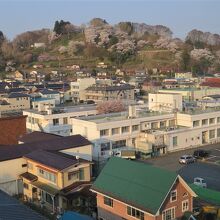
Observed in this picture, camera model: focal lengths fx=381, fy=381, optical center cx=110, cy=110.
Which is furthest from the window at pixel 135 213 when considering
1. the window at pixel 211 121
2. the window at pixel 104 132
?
the window at pixel 211 121

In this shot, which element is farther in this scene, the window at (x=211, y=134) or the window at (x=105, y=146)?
the window at (x=211, y=134)

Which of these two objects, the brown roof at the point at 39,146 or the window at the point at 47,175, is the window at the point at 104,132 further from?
the window at the point at 47,175

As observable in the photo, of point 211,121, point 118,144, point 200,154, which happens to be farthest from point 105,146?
point 211,121

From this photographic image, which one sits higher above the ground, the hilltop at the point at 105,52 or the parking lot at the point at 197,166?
the hilltop at the point at 105,52

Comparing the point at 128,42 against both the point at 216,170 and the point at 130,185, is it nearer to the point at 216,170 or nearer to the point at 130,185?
the point at 216,170

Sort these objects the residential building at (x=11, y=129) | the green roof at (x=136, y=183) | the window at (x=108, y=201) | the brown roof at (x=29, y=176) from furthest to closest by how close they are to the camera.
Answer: the residential building at (x=11, y=129)
the brown roof at (x=29, y=176)
the window at (x=108, y=201)
the green roof at (x=136, y=183)
